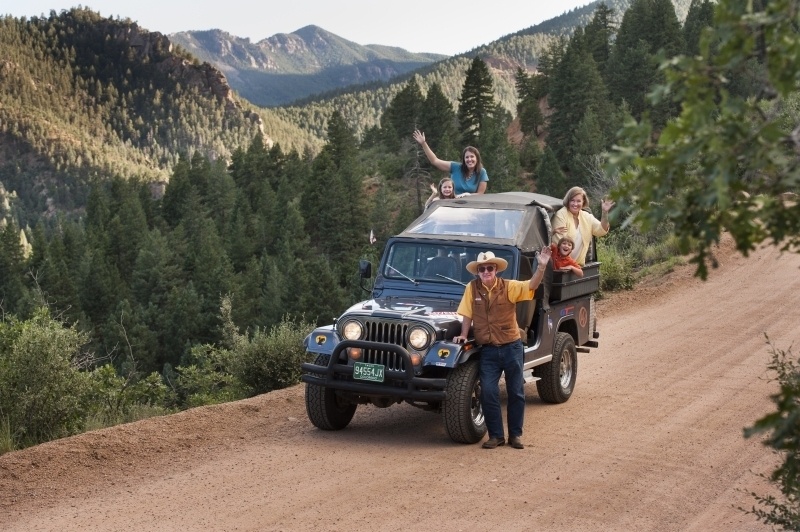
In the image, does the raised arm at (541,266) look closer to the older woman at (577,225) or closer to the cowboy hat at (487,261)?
the cowboy hat at (487,261)

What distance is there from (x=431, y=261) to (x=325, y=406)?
197 cm

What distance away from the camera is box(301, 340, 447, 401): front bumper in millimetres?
8883

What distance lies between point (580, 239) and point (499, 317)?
2595 mm

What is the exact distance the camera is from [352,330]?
931 cm

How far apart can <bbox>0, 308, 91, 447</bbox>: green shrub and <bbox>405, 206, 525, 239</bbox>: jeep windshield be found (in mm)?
4238

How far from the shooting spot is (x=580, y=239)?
1123cm

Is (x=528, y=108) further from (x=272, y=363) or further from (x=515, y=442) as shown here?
(x=515, y=442)

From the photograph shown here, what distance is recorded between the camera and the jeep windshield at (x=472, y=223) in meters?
10.5

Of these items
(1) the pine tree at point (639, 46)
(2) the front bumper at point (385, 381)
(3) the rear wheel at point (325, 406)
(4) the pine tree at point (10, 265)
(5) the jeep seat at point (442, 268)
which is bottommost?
(4) the pine tree at point (10, 265)

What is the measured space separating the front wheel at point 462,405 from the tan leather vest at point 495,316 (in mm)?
344

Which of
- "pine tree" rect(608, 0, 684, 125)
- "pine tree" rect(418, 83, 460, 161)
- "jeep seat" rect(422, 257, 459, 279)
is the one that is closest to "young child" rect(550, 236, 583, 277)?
"jeep seat" rect(422, 257, 459, 279)

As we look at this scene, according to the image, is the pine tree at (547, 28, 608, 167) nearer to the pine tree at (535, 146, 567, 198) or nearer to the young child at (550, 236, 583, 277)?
the pine tree at (535, 146, 567, 198)

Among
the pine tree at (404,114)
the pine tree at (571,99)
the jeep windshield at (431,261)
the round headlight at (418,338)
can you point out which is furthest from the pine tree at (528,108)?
the round headlight at (418,338)

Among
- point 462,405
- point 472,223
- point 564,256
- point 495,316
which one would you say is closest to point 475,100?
point 564,256
